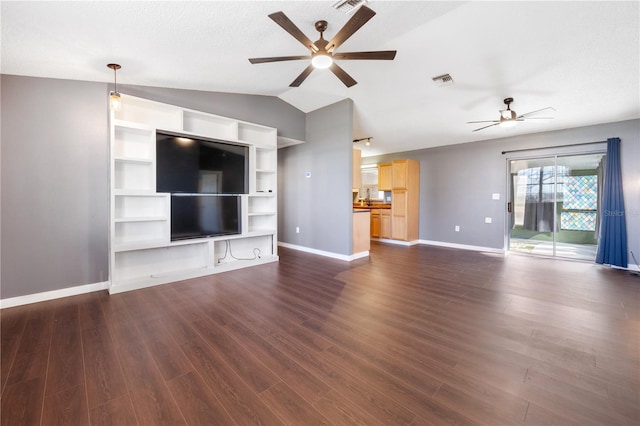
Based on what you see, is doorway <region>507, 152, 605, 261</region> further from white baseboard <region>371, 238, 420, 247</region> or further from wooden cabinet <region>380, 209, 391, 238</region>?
wooden cabinet <region>380, 209, 391, 238</region>

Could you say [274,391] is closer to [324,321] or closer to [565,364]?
[324,321]

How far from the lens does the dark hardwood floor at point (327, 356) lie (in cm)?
141

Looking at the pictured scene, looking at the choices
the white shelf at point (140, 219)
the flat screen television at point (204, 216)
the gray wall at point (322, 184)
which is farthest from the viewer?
the gray wall at point (322, 184)

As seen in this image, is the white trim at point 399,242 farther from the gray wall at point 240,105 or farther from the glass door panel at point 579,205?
the gray wall at point 240,105

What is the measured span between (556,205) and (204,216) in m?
6.84

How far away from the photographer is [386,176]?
7.11 metres

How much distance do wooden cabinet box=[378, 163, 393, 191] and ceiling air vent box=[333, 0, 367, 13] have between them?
16.4 ft

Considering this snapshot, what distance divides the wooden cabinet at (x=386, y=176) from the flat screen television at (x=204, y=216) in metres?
4.28

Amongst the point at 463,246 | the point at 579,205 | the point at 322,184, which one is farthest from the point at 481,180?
the point at 322,184

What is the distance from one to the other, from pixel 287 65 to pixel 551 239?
6.28m

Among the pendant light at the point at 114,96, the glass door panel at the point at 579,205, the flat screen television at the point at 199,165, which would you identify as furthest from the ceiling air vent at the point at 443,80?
the pendant light at the point at 114,96

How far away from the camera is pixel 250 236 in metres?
4.53

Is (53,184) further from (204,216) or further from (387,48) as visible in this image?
(387,48)

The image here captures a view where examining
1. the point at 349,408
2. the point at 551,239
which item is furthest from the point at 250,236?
the point at 551,239
